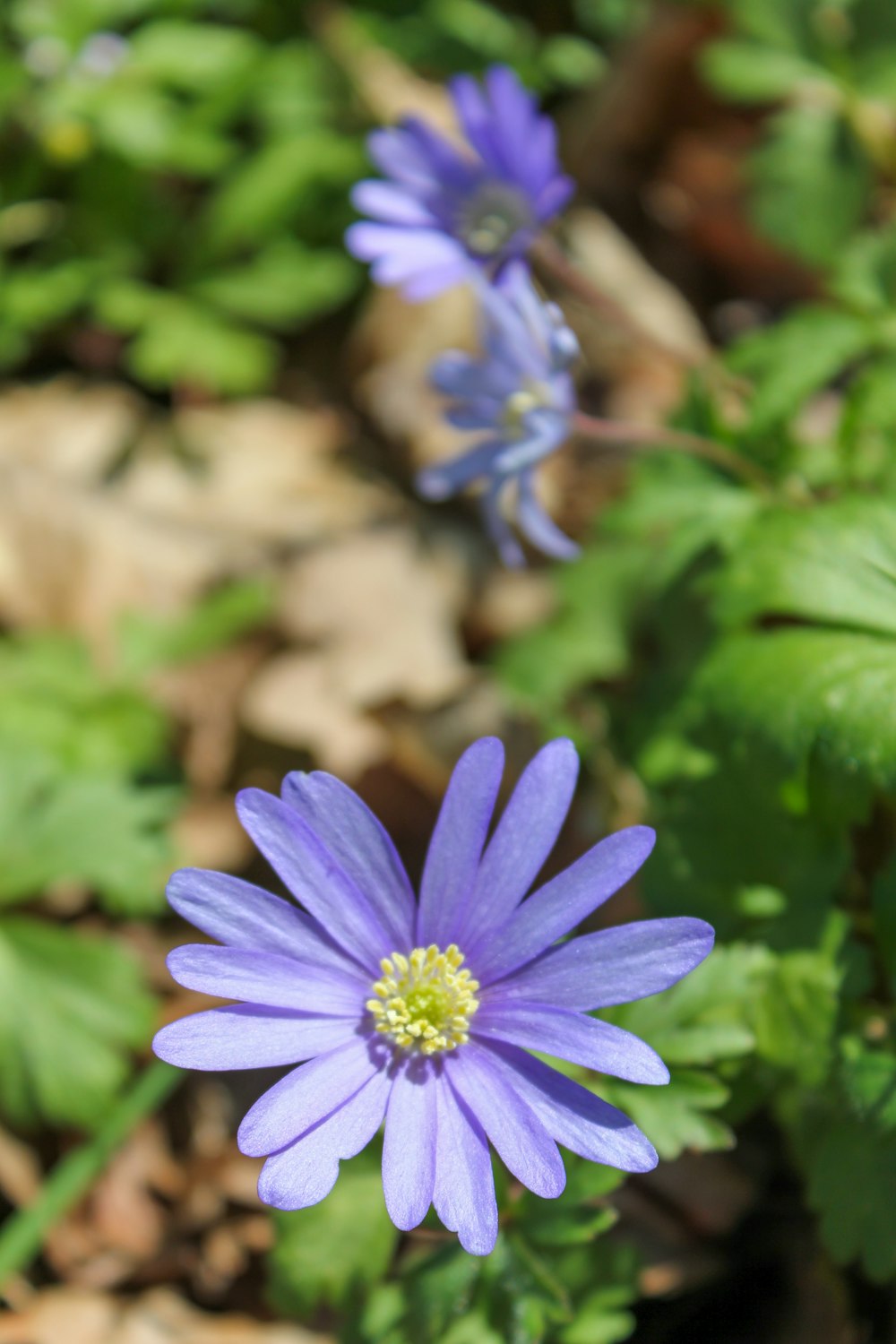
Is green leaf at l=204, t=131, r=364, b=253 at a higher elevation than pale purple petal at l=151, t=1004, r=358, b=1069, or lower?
lower

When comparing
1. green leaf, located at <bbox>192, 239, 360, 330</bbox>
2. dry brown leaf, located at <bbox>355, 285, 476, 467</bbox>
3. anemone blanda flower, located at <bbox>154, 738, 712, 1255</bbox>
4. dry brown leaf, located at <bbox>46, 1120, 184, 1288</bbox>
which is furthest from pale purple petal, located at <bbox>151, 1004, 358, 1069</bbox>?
green leaf, located at <bbox>192, 239, 360, 330</bbox>

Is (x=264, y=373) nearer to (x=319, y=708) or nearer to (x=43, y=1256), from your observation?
(x=319, y=708)

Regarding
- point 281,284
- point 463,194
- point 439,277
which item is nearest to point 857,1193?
point 439,277

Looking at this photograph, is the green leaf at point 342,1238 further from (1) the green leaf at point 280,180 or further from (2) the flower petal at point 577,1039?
(1) the green leaf at point 280,180

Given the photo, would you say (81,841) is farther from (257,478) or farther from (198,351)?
(198,351)

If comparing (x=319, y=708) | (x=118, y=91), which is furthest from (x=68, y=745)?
(x=118, y=91)

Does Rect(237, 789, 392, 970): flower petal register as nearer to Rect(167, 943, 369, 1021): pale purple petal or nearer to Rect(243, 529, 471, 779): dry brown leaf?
Rect(167, 943, 369, 1021): pale purple petal

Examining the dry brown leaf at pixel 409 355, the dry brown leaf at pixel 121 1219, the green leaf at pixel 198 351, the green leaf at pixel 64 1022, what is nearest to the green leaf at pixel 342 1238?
the green leaf at pixel 64 1022
